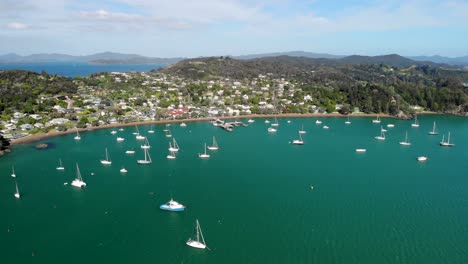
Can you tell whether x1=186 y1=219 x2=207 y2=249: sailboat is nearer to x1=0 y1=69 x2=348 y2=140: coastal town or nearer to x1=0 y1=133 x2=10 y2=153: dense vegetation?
x1=0 y1=133 x2=10 y2=153: dense vegetation

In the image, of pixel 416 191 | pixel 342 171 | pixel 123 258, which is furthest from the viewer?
pixel 342 171

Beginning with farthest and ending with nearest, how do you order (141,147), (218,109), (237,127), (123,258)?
1. (218,109)
2. (237,127)
3. (141,147)
4. (123,258)

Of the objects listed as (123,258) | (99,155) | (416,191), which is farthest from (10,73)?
(416,191)

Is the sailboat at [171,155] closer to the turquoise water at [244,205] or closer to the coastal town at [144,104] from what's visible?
the turquoise water at [244,205]

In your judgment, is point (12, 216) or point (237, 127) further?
point (237, 127)

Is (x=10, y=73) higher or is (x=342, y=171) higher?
(x=10, y=73)

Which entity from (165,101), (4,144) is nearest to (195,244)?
(4,144)

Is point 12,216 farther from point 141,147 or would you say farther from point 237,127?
point 237,127

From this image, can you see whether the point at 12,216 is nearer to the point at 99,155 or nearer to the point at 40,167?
the point at 40,167
